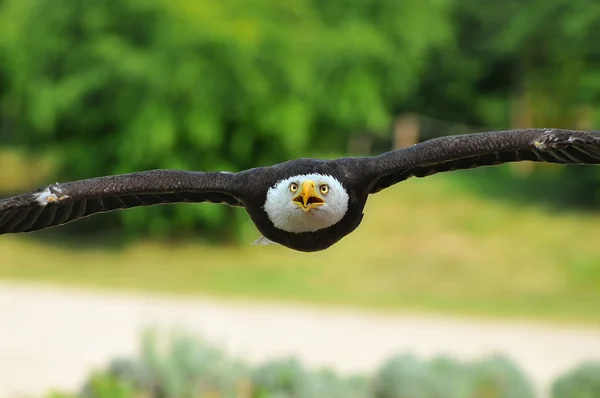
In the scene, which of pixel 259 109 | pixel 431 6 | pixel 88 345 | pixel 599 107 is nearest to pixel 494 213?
pixel 599 107

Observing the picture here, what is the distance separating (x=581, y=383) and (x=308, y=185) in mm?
3745

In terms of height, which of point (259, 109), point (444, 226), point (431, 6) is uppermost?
point (431, 6)

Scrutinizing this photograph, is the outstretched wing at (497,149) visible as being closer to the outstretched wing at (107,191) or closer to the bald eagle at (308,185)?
the bald eagle at (308,185)

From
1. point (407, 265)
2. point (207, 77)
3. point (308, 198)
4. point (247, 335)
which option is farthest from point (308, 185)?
point (407, 265)

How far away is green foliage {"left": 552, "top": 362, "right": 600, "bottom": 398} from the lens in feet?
20.2

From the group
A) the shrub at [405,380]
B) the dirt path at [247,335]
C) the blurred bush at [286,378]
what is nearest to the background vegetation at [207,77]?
the dirt path at [247,335]

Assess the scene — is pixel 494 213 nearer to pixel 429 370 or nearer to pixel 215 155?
pixel 215 155

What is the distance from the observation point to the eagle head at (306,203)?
3221 mm

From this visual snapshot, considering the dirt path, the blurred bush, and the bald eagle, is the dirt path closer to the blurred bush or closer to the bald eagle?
the blurred bush

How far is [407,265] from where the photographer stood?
49.4ft

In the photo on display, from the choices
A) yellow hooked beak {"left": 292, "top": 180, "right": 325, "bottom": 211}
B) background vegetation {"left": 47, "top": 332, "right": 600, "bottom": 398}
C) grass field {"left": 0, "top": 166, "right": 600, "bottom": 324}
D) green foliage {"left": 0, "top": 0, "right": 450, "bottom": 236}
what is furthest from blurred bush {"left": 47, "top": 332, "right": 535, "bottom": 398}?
green foliage {"left": 0, "top": 0, "right": 450, "bottom": 236}

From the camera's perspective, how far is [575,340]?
11.1m

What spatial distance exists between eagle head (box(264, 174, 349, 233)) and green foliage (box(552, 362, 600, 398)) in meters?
3.50

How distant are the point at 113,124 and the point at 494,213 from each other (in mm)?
6917
